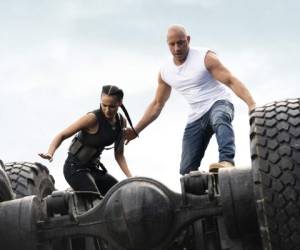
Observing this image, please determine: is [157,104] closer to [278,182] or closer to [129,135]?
[129,135]

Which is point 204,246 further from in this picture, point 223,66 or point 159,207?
point 223,66

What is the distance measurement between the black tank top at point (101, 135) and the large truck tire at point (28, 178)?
1.55 ft

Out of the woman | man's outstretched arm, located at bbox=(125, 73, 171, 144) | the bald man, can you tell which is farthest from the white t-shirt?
the woman

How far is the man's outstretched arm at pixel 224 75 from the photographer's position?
735 centimetres

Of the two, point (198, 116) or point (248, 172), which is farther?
point (198, 116)

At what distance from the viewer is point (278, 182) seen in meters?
4.57

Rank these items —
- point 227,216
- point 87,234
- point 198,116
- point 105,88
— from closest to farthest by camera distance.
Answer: point 227,216
point 87,234
point 105,88
point 198,116

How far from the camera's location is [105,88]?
676 cm

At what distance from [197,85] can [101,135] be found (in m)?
1.23

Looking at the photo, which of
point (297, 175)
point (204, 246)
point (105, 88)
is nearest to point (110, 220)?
point (204, 246)

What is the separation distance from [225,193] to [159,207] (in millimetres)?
502

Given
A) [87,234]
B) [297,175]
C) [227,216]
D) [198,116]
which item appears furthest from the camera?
[198,116]

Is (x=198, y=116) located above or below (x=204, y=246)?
above

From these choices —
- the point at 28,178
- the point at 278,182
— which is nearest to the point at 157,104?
the point at 28,178
